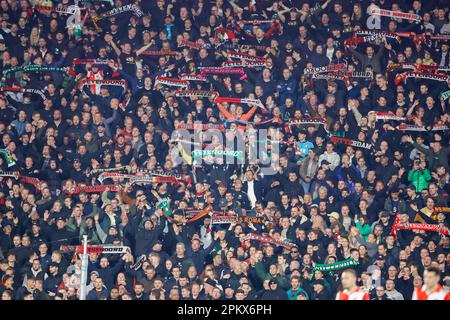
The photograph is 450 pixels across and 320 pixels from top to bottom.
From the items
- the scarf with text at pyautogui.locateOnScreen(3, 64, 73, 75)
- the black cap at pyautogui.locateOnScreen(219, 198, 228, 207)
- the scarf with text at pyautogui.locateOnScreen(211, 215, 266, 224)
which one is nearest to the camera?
the scarf with text at pyautogui.locateOnScreen(211, 215, 266, 224)

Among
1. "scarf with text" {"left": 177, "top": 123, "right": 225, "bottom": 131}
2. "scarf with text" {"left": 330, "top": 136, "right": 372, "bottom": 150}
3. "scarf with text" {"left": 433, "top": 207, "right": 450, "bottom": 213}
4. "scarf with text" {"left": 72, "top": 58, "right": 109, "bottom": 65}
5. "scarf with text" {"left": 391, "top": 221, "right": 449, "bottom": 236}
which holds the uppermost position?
"scarf with text" {"left": 72, "top": 58, "right": 109, "bottom": 65}

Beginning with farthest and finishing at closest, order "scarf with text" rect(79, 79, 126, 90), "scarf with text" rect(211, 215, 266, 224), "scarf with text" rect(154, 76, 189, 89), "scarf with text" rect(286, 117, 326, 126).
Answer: "scarf with text" rect(79, 79, 126, 90), "scarf with text" rect(154, 76, 189, 89), "scarf with text" rect(286, 117, 326, 126), "scarf with text" rect(211, 215, 266, 224)

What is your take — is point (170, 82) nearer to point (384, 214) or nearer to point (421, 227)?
point (384, 214)

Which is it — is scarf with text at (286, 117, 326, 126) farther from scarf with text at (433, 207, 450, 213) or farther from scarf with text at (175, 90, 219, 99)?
scarf with text at (433, 207, 450, 213)

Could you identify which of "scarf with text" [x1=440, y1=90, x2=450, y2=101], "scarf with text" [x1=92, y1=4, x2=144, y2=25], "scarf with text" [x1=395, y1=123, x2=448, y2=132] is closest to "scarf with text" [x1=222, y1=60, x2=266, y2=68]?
"scarf with text" [x1=92, y1=4, x2=144, y2=25]

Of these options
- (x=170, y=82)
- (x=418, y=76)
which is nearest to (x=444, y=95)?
(x=418, y=76)

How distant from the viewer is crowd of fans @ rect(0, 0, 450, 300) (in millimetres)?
18812

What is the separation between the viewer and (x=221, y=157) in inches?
821

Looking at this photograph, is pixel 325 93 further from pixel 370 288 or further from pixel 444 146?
pixel 370 288

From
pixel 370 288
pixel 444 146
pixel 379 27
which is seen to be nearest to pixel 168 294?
pixel 370 288

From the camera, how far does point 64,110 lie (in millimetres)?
21797

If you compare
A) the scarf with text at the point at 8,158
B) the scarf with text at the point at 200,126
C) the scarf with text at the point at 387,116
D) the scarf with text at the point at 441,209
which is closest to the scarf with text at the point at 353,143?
the scarf with text at the point at 387,116

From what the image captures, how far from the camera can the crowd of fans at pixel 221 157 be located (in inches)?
741

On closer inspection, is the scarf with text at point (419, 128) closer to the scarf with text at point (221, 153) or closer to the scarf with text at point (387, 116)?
the scarf with text at point (387, 116)
